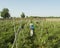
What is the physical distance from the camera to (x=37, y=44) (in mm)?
9344

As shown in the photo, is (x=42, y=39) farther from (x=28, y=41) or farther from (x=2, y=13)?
(x=2, y=13)

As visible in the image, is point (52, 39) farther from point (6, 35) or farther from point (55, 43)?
point (6, 35)

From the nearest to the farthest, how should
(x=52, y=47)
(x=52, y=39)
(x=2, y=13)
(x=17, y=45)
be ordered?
1. (x=17, y=45)
2. (x=52, y=47)
3. (x=52, y=39)
4. (x=2, y=13)

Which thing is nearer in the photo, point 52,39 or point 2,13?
point 52,39

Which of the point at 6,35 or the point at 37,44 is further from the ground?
the point at 6,35

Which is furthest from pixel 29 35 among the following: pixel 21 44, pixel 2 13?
pixel 2 13

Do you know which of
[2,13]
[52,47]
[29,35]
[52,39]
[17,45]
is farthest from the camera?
[2,13]

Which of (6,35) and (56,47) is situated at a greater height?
(6,35)

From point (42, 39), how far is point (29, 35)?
104cm

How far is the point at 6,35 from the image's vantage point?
9.19 metres

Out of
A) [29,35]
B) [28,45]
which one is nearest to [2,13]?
[29,35]

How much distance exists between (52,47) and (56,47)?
0.29 m

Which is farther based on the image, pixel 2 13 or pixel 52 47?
pixel 2 13

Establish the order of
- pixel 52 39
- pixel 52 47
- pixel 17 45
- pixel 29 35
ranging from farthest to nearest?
pixel 29 35, pixel 52 39, pixel 52 47, pixel 17 45
